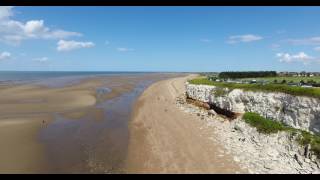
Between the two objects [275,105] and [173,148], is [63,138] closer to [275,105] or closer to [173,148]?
[173,148]

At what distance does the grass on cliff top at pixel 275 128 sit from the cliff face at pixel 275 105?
0.44 m

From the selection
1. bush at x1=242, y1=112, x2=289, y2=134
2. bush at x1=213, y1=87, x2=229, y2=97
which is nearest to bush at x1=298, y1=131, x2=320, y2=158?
bush at x1=242, y1=112, x2=289, y2=134

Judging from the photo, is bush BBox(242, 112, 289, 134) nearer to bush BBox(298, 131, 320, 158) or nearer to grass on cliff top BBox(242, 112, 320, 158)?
grass on cliff top BBox(242, 112, 320, 158)

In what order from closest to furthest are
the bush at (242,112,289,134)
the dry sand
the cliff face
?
1. the dry sand
2. the cliff face
3. the bush at (242,112,289,134)

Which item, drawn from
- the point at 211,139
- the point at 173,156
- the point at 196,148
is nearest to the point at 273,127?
the point at 211,139

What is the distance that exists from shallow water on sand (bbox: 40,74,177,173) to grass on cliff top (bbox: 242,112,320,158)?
10.6 meters

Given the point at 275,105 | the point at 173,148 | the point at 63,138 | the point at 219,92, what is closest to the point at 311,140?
the point at 275,105

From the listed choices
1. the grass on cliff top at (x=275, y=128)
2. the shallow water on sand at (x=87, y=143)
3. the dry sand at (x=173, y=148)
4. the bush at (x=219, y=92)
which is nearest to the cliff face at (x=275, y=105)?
the bush at (x=219, y=92)

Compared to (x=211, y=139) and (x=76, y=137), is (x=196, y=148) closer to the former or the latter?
(x=211, y=139)

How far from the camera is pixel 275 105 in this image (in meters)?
22.9

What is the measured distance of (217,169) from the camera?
16047mm

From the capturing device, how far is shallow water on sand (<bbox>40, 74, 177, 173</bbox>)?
17.1 metres

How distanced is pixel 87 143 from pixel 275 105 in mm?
15190

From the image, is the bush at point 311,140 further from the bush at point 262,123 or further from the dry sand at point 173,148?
the dry sand at point 173,148
